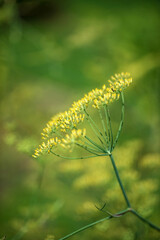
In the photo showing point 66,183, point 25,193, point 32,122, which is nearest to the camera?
point 66,183

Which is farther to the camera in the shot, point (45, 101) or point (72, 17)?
point (72, 17)

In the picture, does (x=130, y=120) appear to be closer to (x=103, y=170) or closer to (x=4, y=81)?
(x=103, y=170)

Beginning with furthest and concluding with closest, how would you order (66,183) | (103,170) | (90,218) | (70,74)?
(70,74)
(66,183)
(103,170)
(90,218)

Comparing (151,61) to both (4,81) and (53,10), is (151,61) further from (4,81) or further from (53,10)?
(53,10)

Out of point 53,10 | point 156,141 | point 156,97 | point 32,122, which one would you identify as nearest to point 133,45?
point 156,97

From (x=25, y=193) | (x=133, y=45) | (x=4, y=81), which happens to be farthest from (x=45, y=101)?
(x=25, y=193)

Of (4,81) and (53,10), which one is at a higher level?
(53,10)

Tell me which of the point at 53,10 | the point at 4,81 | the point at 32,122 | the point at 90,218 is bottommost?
the point at 90,218
